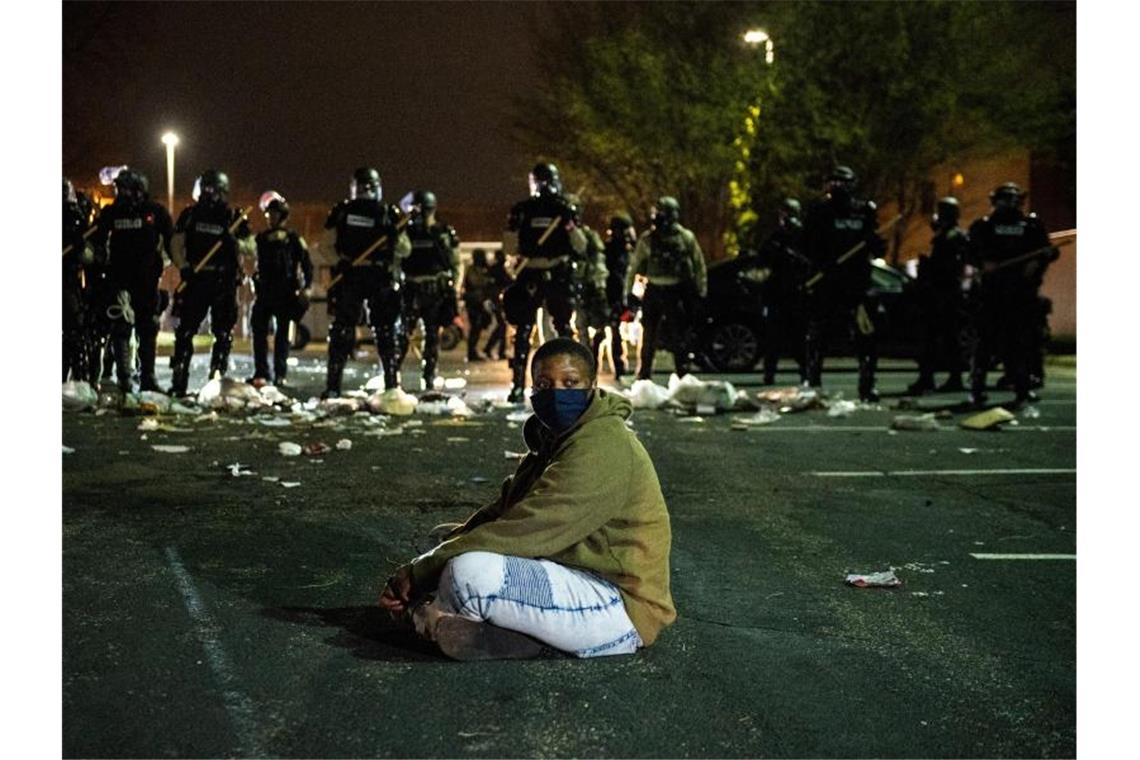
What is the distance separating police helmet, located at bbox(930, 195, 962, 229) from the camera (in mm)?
16875

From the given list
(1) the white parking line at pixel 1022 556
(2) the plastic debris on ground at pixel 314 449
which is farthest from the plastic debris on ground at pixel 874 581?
(2) the plastic debris on ground at pixel 314 449

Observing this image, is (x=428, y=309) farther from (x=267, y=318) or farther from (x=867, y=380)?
(x=867, y=380)

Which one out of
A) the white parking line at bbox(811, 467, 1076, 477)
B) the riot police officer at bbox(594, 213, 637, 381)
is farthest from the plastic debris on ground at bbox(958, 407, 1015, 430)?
the riot police officer at bbox(594, 213, 637, 381)

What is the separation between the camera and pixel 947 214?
55.7 feet

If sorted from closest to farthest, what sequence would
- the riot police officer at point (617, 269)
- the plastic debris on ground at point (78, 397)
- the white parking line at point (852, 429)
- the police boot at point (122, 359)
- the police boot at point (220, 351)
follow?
the white parking line at point (852, 429) → the plastic debris on ground at point (78, 397) → the police boot at point (122, 359) → the police boot at point (220, 351) → the riot police officer at point (617, 269)

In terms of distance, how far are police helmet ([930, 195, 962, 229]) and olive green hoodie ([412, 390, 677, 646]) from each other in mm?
12460

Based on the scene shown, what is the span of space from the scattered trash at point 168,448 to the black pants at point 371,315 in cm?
381

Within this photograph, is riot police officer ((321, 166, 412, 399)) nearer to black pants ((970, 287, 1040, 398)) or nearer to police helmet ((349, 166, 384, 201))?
police helmet ((349, 166, 384, 201))

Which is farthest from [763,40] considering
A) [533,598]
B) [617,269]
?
[533,598]

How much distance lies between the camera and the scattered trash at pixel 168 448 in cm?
1089

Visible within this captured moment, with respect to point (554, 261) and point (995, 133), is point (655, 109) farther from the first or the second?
point (554, 261)

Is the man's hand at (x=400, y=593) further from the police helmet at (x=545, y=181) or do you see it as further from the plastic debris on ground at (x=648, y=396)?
the police helmet at (x=545, y=181)
